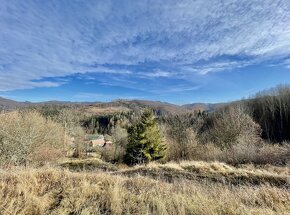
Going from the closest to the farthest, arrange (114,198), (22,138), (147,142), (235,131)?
(114,198) < (22,138) < (235,131) < (147,142)

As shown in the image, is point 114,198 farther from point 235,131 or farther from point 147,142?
point 147,142

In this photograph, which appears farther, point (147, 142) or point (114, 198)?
point (147, 142)

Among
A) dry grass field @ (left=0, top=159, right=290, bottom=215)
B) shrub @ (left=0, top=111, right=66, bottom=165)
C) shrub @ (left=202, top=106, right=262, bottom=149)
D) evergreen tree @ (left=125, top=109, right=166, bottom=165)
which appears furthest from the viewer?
evergreen tree @ (left=125, top=109, right=166, bottom=165)

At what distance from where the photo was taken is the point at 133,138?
38406mm

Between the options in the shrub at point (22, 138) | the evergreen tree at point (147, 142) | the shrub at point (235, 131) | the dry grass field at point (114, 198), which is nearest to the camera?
the dry grass field at point (114, 198)

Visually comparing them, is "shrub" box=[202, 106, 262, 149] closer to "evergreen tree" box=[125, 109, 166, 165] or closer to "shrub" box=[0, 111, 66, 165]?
"evergreen tree" box=[125, 109, 166, 165]

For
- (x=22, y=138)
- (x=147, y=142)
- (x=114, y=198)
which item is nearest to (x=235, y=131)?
(x=147, y=142)

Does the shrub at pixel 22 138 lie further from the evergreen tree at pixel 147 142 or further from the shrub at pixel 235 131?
the shrub at pixel 235 131

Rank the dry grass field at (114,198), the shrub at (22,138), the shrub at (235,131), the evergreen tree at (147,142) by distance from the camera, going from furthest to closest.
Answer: the evergreen tree at (147,142), the shrub at (235,131), the shrub at (22,138), the dry grass field at (114,198)

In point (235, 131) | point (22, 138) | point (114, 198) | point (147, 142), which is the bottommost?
point (147, 142)

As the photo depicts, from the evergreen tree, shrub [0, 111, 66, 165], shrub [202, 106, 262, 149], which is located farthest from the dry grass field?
the evergreen tree

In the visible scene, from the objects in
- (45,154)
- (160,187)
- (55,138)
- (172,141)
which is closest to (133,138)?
(172,141)

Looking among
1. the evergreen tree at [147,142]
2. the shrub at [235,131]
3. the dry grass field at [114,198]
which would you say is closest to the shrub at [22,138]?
the dry grass field at [114,198]

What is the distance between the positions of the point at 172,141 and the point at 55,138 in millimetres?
16789
